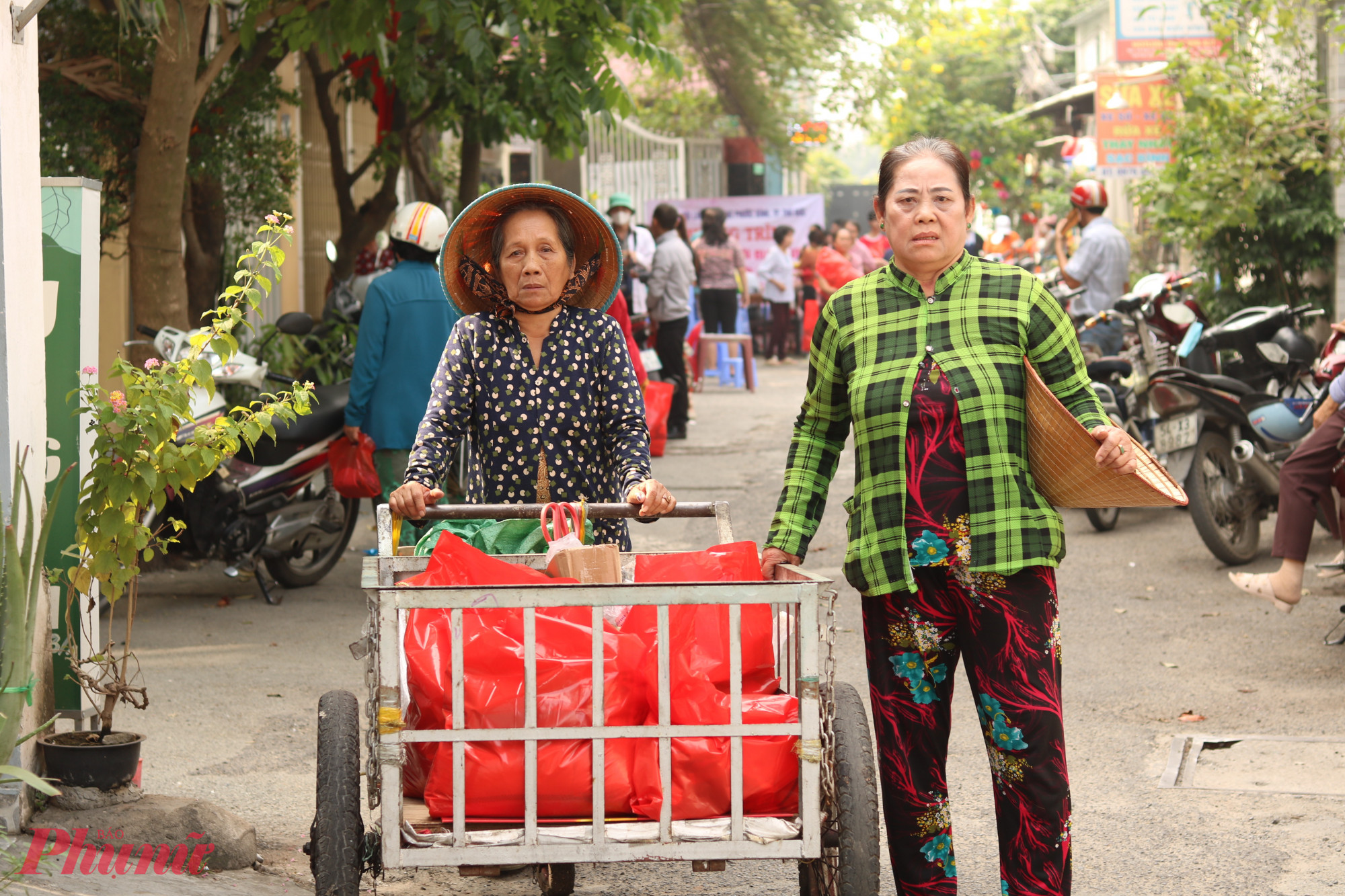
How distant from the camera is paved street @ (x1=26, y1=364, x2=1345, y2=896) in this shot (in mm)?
3961

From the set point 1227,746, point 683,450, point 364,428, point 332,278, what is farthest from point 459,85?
point 1227,746

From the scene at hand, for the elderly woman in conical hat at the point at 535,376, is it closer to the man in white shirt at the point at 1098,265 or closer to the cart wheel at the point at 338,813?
the cart wheel at the point at 338,813

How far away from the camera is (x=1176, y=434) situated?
8055 millimetres

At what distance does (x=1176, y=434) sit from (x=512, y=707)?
618cm

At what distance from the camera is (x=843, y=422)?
3.35 meters

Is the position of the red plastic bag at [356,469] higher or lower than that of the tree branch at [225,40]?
lower

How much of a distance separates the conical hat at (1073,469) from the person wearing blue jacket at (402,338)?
399 cm

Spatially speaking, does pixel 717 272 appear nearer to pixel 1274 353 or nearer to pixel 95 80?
pixel 1274 353

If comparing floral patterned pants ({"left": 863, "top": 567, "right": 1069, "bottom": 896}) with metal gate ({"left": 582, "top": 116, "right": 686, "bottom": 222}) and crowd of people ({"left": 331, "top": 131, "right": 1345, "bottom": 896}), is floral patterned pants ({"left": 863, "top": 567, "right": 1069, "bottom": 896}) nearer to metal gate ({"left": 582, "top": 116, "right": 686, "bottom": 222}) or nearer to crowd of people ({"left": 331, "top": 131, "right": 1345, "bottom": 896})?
crowd of people ({"left": 331, "top": 131, "right": 1345, "bottom": 896})

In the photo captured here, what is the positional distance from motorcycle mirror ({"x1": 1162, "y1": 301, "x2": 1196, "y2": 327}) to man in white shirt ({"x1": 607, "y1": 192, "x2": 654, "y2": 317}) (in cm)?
563

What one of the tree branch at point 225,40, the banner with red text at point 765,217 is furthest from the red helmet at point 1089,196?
the banner with red text at point 765,217

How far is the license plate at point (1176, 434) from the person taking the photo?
7.88 metres

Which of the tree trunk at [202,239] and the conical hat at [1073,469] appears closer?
the conical hat at [1073,469]

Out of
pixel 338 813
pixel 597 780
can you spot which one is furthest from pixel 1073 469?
pixel 338 813
